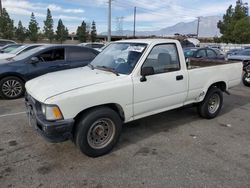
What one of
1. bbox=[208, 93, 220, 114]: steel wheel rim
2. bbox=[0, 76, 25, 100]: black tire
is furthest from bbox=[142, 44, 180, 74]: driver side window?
bbox=[0, 76, 25, 100]: black tire

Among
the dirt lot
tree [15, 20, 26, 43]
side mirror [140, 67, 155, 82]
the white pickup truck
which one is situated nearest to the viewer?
the dirt lot

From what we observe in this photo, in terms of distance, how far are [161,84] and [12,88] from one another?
4.86 meters

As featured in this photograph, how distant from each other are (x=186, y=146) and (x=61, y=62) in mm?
5063

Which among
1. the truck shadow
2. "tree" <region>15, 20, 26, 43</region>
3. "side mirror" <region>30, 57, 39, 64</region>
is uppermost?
"tree" <region>15, 20, 26, 43</region>

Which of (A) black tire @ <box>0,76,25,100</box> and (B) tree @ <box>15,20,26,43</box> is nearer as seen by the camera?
(A) black tire @ <box>0,76,25,100</box>

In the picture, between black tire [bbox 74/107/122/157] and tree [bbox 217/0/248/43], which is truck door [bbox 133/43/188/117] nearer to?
black tire [bbox 74/107/122/157]

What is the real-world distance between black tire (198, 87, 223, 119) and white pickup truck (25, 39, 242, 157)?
34 centimetres

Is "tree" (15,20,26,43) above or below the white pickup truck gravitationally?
above

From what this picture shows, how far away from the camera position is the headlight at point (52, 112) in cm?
315

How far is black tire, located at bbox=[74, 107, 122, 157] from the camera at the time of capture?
134 inches

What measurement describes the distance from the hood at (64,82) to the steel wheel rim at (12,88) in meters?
3.44

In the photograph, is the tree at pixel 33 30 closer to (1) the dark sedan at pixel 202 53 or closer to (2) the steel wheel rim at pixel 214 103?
(1) the dark sedan at pixel 202 53

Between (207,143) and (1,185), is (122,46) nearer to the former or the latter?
(207,143)

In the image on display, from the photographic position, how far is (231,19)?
151 feet
